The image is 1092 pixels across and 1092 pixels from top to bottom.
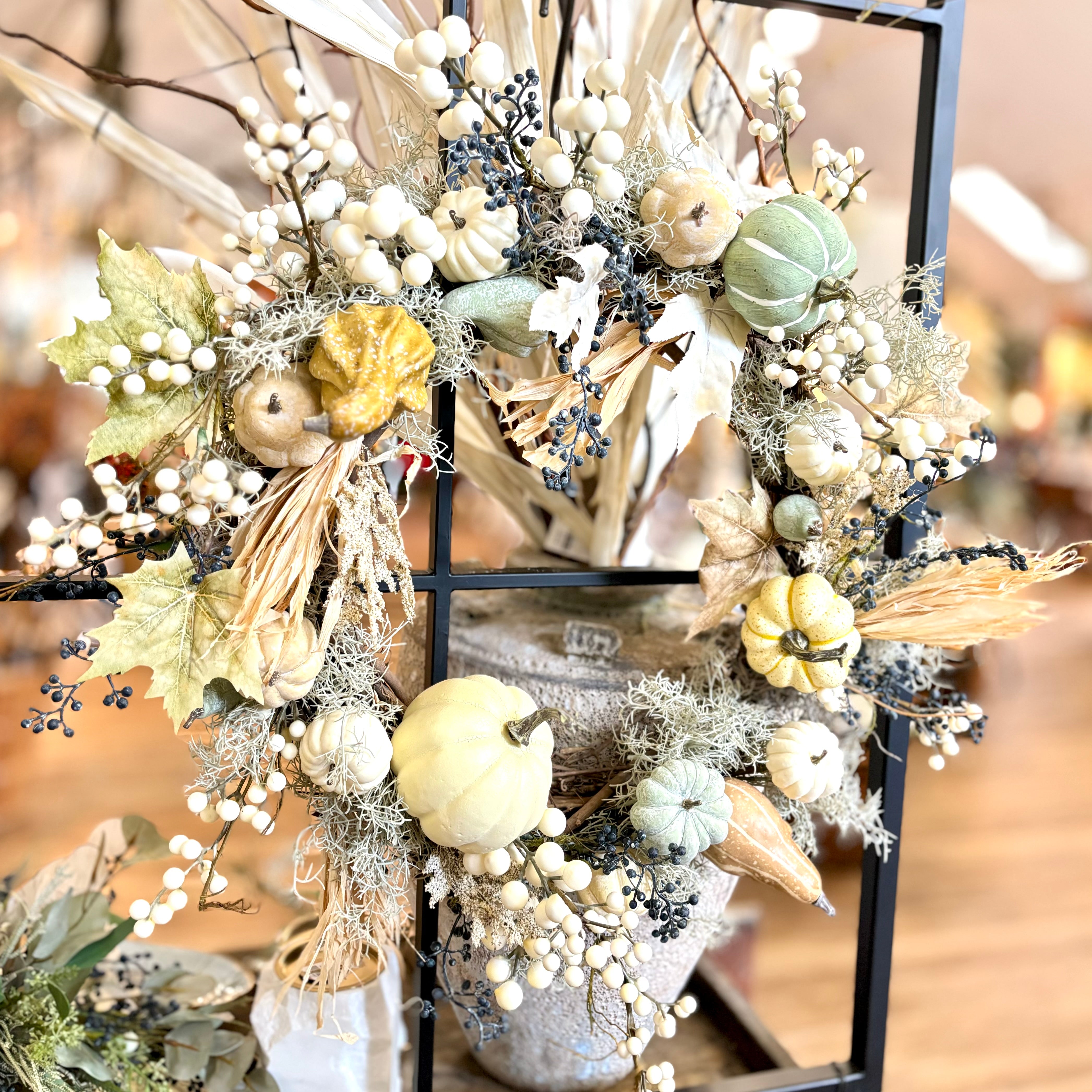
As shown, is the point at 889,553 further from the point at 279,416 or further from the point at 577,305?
the point at 279,416

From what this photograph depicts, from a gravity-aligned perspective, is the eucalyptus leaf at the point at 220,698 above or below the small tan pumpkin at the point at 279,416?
below

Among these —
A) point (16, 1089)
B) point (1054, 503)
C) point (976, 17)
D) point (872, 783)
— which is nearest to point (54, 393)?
point (16, 1089)

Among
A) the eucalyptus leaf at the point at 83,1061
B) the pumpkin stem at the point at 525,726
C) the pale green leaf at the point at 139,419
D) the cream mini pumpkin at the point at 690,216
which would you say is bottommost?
the eucalyptus leaf at the point at 83,1061

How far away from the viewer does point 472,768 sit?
66 cm

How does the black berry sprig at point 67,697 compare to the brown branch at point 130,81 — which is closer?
the black berry sprig at point 67,697

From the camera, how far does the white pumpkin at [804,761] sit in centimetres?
79

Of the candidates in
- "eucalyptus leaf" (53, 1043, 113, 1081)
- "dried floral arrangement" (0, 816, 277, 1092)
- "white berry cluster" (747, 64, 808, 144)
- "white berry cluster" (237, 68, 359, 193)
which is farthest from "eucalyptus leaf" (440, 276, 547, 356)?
"eucalyptus leaf" (53, 1043, 113, 1081)

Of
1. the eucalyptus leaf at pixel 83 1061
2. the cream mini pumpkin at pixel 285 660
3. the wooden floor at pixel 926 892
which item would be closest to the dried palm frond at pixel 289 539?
the cream mini pumpkin at pixel 285 660

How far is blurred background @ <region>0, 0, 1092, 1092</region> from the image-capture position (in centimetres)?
160

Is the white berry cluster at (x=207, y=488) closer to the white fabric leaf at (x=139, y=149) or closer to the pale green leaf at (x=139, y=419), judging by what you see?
the pale green leaf at (x=139, y=419)

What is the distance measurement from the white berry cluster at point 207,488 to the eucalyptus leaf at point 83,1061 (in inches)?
18.8

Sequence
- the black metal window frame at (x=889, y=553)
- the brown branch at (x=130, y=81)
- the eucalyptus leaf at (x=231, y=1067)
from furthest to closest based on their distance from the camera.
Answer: the eucalyptus leaf at (x=231, y=1067) < the black metal window frame at (x=889, y=553) < the brown branch at (x=130, y=81)

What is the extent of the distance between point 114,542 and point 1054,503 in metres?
4.15

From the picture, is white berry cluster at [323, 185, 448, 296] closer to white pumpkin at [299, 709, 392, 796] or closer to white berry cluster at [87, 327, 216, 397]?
white berry cluster at [87, 327, 216, 397]
